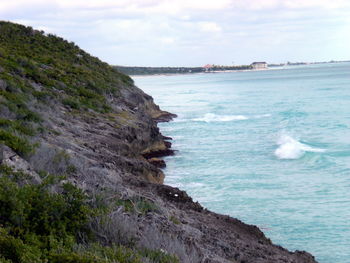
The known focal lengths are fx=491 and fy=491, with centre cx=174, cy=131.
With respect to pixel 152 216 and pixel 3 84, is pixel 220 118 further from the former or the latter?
pixel 152 216

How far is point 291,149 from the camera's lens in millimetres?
23859

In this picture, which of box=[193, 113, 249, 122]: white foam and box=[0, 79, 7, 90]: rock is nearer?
box=[0, 79, 7, 90]: rock

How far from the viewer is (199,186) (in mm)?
17266

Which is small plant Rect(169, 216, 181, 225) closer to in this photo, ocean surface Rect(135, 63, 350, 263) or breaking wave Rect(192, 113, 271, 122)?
ocean surface Rect(135, 63, 350, 263)

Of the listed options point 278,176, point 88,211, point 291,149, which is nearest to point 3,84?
point 88,211

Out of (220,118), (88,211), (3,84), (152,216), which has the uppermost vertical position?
(3,84)

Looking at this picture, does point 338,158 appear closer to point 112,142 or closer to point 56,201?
point 112,142

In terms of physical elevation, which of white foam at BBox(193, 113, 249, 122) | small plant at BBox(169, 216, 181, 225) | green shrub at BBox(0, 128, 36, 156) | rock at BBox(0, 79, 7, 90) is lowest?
white foam at BBox(193, 113, 249, 122)

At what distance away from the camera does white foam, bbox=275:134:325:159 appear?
2291 centimetres

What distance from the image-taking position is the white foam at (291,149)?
22.9 m

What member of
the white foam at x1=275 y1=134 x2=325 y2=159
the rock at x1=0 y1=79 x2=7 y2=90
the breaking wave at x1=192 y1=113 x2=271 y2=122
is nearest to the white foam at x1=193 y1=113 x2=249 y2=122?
the breaking wave at x1=192 y1=113 x2=271 y2=122

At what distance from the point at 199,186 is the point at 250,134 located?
14899 millimetres

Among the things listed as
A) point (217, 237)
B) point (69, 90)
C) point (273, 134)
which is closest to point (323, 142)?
point (273, 134)

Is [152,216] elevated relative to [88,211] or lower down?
lower down
